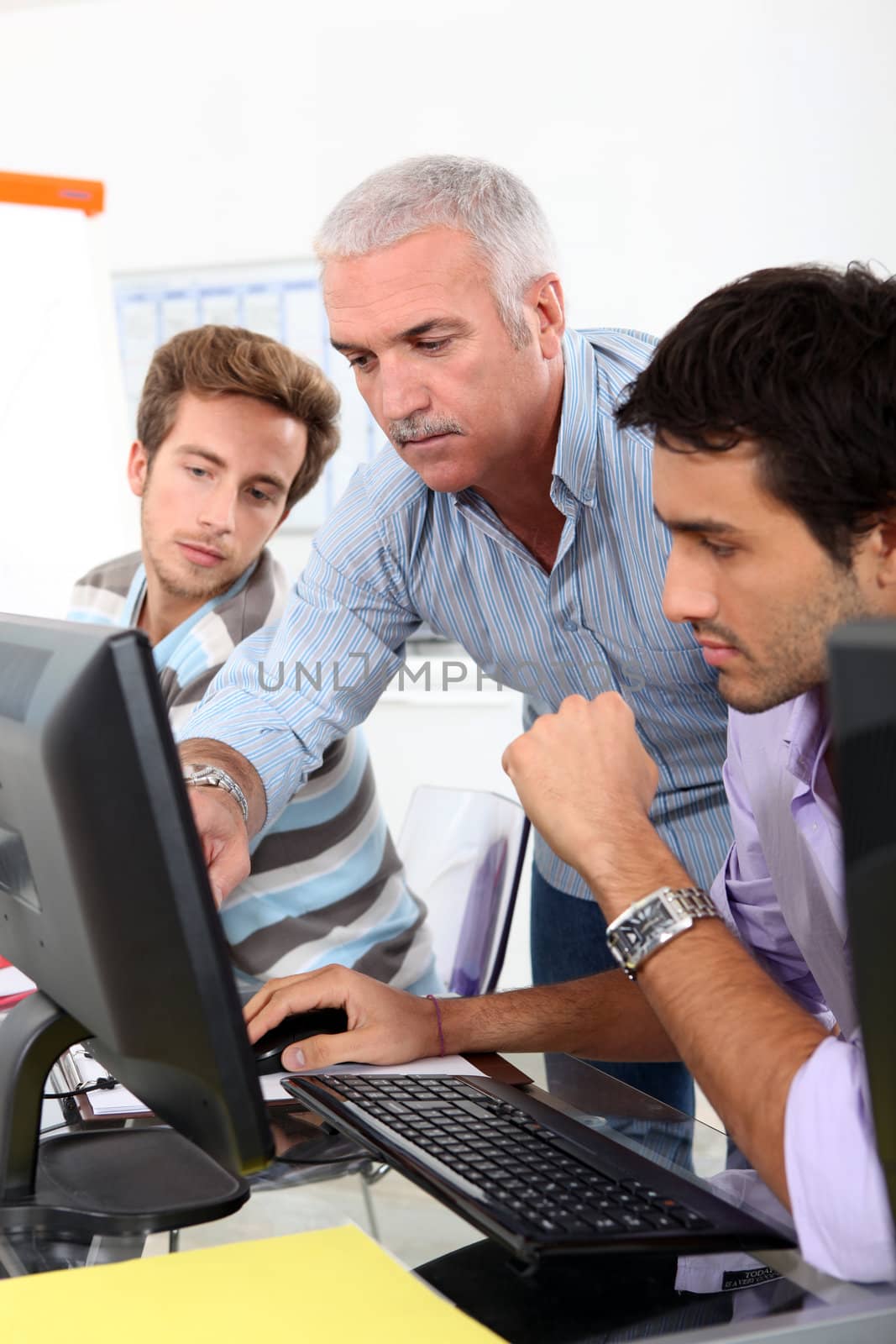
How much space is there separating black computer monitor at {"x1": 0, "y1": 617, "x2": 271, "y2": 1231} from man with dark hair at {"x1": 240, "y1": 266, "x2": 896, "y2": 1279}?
12.1 inches

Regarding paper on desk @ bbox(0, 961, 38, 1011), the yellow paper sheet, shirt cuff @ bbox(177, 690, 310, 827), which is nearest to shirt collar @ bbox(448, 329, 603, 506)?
shirt cuff @ bbox(177, 690, 310, 827)

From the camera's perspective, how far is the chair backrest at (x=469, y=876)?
71.7 inches

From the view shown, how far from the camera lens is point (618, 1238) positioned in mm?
744

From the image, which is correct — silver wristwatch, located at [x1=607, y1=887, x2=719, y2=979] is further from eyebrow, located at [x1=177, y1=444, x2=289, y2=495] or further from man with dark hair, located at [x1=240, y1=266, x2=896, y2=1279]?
eyebrow, located at [x1=177, y1=444, x2=289, y2=495]

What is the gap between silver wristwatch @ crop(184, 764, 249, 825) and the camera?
1426 millimetres

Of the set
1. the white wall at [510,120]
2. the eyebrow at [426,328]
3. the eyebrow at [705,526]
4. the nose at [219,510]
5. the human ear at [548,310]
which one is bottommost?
the eyebrow at [705,526]

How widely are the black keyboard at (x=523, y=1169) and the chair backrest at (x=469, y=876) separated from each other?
739mm

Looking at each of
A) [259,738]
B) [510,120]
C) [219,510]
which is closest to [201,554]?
[219,510]

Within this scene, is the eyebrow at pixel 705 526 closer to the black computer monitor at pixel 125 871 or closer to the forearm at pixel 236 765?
the black computer monitor at pixel 125 871

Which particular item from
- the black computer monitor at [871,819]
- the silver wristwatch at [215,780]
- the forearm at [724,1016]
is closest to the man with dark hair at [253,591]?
the silver wristwatch at [215,780]

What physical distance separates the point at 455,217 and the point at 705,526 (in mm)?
702

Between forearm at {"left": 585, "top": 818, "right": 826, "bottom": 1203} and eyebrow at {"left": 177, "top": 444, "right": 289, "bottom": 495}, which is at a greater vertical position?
eyebrow at {"left": 177, "top": 444, "right": 289, "bottom": 495}

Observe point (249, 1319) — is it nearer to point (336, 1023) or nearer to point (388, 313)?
point (336, 1023)

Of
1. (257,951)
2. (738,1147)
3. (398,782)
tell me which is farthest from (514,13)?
(738,1147)
